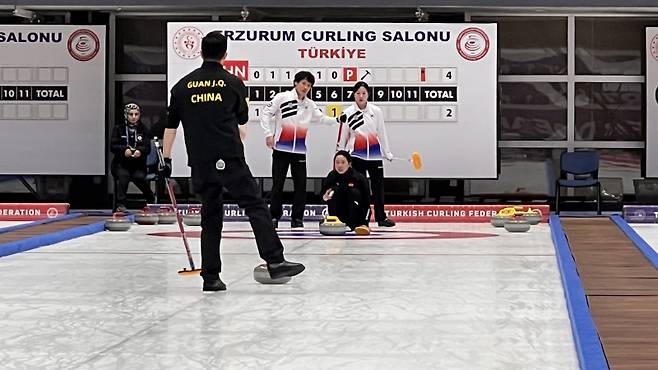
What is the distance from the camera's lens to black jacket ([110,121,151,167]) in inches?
493

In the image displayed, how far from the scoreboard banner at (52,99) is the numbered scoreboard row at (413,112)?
2279 millimetres

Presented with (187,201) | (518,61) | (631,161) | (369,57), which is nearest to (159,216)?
(187,201)

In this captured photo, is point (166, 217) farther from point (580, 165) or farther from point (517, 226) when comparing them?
point (580, 165)

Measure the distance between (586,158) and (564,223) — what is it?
2.91 meters

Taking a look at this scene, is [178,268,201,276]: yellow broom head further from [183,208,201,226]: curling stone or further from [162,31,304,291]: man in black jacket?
[183,208,201,226]: curling stone

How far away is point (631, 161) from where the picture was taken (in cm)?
1456

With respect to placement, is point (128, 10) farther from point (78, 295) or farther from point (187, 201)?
point (78, 295)

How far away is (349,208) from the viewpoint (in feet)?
34.3

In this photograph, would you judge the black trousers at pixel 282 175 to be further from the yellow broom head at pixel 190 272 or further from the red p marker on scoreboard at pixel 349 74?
the yellow broom head at pixel 190 272

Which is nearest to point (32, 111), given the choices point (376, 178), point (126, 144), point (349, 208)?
point (126, 144)

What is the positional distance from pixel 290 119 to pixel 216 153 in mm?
5299

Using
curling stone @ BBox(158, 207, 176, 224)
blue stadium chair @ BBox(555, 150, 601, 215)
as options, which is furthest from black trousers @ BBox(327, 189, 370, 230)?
blue stadium chair @ BBox(555, 150, 601, 215)

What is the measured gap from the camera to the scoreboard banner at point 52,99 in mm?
14328

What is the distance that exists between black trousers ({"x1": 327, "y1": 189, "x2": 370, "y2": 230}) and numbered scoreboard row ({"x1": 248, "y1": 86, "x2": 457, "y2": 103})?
3.34 meters
